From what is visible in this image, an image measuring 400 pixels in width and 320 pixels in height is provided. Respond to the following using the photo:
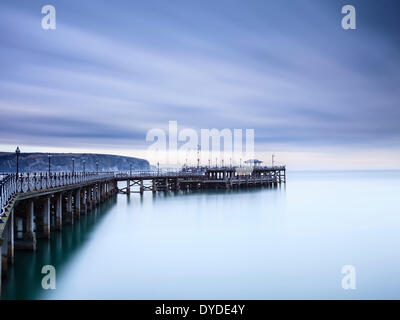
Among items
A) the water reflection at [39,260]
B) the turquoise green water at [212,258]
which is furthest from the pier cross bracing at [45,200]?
the turquoise green water at [212,258]

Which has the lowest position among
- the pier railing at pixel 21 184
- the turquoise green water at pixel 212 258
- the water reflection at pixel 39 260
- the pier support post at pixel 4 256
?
the turquoise green water at pixel 212 258

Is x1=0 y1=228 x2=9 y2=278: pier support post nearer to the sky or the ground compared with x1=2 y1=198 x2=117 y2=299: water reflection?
nearer to the sky

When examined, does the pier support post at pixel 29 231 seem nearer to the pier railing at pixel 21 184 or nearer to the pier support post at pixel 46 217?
the pier railing at pixel 21 184

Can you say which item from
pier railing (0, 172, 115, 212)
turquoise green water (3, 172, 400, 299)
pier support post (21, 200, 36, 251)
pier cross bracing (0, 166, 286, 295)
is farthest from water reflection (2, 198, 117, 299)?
pier railing (0, 172, 115, 212)

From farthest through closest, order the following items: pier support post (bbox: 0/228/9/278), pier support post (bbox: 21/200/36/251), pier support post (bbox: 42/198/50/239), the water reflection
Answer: pier support post (bbox: 42/198/50/239) < pier support post (bbox: 21/200/36/251) < the water reflection < pier support post (bbox: 0/228/9/278)

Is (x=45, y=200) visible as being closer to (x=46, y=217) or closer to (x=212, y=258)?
(x=46, y=217)

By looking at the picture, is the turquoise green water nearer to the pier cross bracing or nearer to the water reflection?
the water reflection

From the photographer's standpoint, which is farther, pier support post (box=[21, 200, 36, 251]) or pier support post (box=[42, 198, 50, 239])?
pier support post (box=[42, 198, 50, 239])

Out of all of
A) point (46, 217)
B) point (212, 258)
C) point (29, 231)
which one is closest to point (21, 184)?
point (29, 231)

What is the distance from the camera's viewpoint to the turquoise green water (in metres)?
15.3

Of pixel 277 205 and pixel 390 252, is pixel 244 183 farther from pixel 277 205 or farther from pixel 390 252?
pixel 390 252

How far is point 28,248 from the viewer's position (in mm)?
17688

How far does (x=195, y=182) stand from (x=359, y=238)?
142ft

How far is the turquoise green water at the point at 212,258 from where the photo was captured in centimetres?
1527
